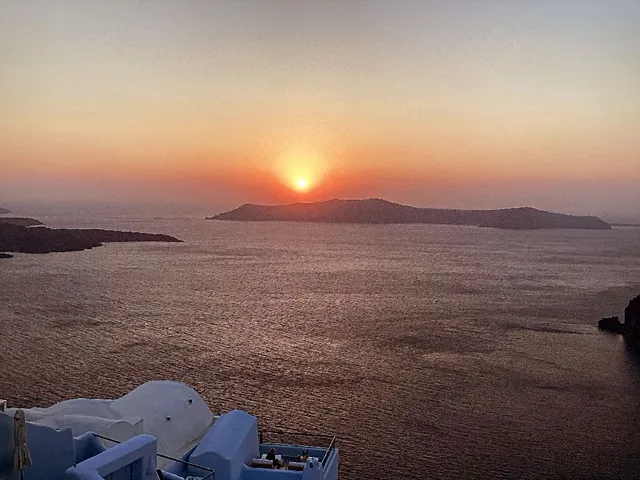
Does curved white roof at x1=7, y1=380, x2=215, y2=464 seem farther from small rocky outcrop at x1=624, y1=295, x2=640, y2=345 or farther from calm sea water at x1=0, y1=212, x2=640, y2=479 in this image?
small rocky outcrop at x1=624, y1=295, x2=640, y2=345

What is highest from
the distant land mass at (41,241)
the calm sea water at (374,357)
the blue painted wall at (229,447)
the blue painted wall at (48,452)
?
the distant land mass at (41,241)

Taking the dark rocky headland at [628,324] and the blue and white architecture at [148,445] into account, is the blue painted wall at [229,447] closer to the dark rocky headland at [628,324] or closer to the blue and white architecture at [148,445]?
the blue and white architecture at [148,445]

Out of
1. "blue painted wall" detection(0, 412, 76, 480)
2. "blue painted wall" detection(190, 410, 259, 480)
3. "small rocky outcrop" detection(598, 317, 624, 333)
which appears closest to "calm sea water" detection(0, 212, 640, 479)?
"small rocky outcrop" detection(598, 317, 624, 333)

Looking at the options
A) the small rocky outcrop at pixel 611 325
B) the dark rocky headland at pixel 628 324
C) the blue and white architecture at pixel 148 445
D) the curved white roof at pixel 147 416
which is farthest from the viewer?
the small rocky outcrop at pixel 611 325

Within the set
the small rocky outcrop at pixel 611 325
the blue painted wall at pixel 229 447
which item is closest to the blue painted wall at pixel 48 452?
the blue painted wall at pixel 229 447

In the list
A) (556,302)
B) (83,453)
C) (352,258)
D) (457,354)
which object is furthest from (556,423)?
(352,258)

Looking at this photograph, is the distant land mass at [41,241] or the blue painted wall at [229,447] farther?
the distant land mass at [41,241]

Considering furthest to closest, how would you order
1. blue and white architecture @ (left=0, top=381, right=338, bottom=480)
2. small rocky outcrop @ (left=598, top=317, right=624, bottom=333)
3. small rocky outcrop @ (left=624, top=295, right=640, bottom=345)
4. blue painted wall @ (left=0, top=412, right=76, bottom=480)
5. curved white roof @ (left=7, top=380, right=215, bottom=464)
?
small rocky outcrop @ (left=598, top=317, right=624, bottom=333)
small rocky outcrop @ (left=624, top=295, right=640, bottom=345)
curved white roof @ (left=7, top=380, right=215, bottom=464)
blue painted wall @ (left=0, top=412, right=76, bottom=480)
blue and white architecture @ (left=0, top=381, right=338, bottom=480)

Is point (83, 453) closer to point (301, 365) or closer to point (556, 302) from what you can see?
point (301, 365)
